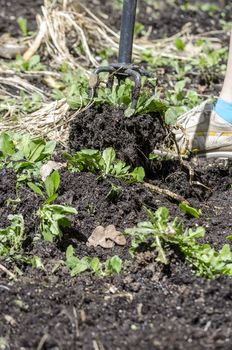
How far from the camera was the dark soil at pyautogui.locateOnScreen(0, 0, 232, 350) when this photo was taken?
2.49 meters

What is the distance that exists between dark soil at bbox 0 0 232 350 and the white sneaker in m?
0.15

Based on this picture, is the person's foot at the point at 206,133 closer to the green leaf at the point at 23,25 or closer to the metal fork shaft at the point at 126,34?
the metal fork shaft at the point at 126,34

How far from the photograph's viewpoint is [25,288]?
2738 millimetres

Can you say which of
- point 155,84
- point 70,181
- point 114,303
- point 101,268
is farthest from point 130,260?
point 155,84

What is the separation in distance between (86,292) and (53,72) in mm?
2663

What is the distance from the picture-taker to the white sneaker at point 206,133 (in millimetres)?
4062

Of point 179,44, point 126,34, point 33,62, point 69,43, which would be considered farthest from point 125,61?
point 179,44

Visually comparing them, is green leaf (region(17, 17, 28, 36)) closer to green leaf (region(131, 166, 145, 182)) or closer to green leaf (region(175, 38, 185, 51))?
green leaf (region(175, 38, 185, 51))

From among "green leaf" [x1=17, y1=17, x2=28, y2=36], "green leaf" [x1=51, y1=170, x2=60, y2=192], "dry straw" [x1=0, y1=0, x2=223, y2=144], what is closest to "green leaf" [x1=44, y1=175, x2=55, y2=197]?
"green leaf" [x1=51, y1=170, x2=60, y2=192]

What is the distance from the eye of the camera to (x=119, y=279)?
2895 millimetres

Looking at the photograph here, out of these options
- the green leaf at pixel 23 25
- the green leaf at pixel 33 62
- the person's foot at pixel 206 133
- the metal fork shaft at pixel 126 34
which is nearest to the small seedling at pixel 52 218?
the metal fork shaft at pixel 126 34

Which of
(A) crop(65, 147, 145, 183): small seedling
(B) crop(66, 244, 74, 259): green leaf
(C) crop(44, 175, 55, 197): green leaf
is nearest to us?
(B) crop(66, 244, 74, 259): green leaf

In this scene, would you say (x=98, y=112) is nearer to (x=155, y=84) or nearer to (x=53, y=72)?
(x=155, y=84)

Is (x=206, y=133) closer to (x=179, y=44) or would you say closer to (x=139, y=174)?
(x=139, y=174)
